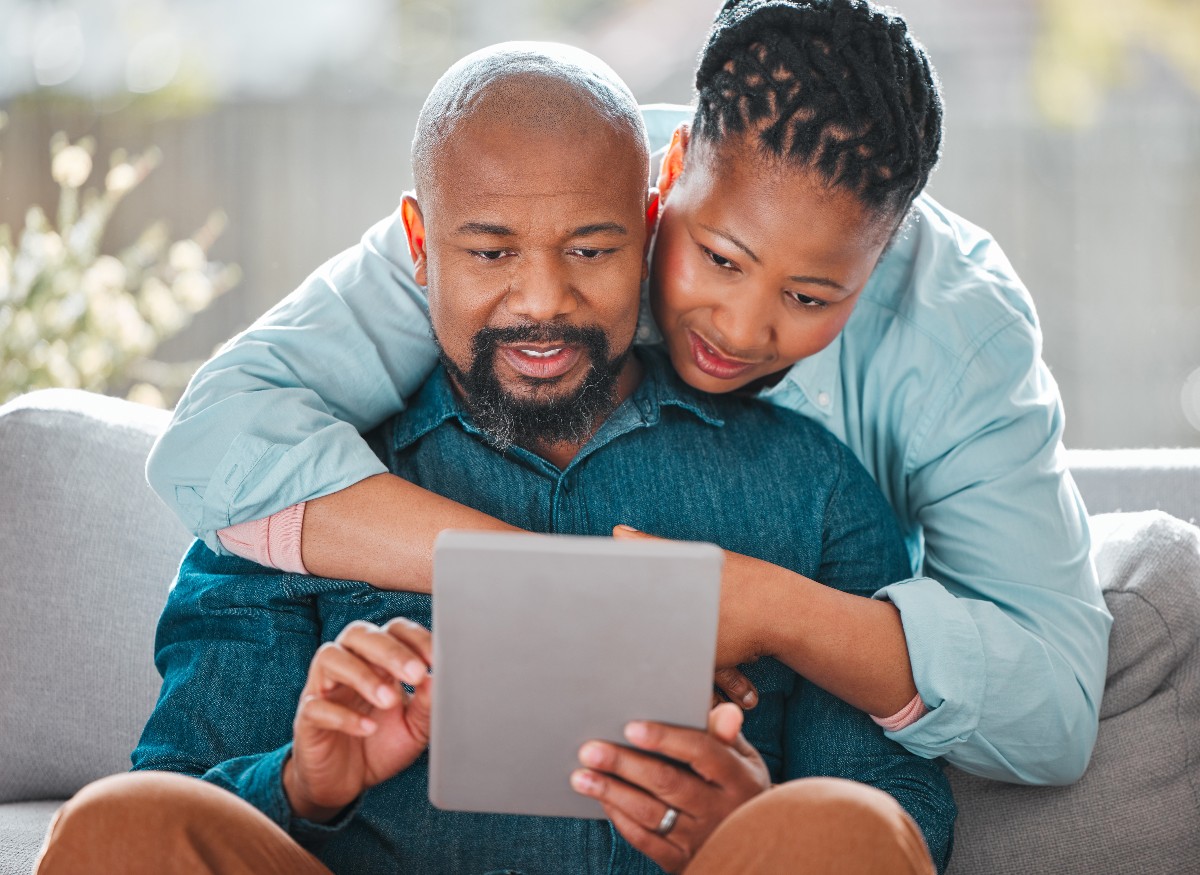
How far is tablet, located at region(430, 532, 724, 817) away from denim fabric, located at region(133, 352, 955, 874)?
0.24 meters

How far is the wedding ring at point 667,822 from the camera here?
1244 millimetres

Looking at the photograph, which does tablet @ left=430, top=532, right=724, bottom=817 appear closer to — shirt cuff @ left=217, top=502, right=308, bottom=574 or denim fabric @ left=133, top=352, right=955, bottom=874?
denim fabric @ left=133, top=352, right=955, bottom=874

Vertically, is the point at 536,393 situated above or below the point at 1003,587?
above

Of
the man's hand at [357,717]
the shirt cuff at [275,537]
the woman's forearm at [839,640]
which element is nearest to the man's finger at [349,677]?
the man's hand at [357,717]

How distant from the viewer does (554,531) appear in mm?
1688

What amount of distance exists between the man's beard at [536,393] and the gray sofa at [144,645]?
1.96 feet

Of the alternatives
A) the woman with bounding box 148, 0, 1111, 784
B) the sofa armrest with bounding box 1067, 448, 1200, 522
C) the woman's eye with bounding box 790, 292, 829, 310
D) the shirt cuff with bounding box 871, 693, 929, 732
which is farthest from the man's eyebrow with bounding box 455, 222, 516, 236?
the sofa armrest with bounding box 1067, 448, 1200, 522

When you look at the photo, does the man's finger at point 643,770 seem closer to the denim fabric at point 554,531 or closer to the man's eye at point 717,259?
the denim fabric at point 554,531

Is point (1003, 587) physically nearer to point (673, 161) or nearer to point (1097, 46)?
point (673, 161)

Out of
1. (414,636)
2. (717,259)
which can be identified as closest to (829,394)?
(717,259)

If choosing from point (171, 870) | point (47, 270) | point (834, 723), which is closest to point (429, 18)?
point (47, 270)

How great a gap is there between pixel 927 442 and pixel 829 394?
0.15m

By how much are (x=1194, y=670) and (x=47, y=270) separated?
7.37 feet

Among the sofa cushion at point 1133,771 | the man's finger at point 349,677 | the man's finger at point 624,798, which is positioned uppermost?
the man's finger at point 349,677
